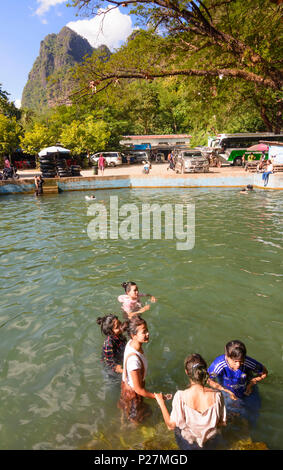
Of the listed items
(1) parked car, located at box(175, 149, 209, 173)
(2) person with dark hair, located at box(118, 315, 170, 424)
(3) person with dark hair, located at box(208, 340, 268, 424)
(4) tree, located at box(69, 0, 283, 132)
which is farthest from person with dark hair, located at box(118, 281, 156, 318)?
(1) parked car, located at box(175, 149, 209, 173)

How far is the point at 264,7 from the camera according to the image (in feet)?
29.8

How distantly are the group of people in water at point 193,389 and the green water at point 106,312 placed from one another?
0.84ft

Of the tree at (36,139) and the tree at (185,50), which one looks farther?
the tree at (36,139)

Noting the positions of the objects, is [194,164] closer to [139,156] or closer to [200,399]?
[139,156]

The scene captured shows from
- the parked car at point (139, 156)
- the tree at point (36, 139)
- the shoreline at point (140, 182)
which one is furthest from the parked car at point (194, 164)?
the parked car at point (139, 156)

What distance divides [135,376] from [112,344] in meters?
1.14

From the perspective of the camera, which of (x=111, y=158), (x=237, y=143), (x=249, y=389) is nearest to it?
(x=249, y=389)

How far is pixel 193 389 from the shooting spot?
3006 millimetres

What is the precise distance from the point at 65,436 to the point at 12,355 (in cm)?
219

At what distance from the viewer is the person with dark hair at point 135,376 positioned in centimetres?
344

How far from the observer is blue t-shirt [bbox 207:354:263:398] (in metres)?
3.82

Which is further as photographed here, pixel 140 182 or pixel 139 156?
pixel 139 156

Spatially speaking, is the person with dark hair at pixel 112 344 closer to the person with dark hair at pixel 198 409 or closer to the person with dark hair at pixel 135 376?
the person with dark hair at pixel 135 376

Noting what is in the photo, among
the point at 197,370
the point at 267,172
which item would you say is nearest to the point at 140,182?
the point at 267,172
